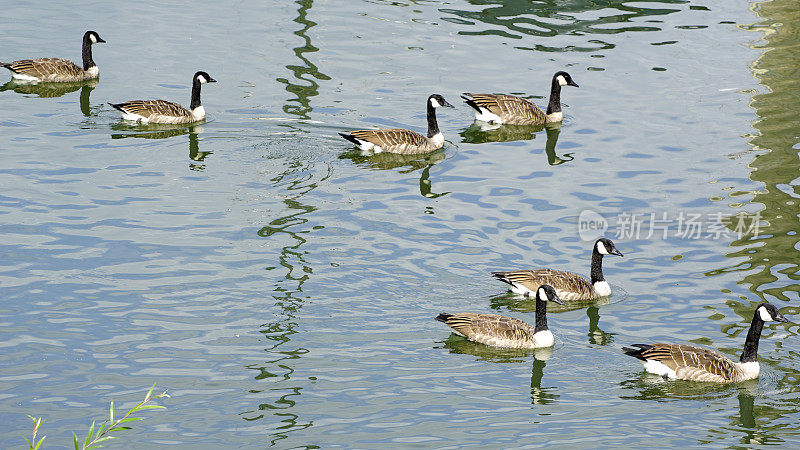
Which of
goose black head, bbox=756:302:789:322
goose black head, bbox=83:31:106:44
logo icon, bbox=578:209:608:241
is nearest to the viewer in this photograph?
goose black head, bbox=756:302:789:322

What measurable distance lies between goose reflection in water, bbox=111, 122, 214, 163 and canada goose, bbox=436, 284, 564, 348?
335 inches

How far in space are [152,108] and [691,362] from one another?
12.5m

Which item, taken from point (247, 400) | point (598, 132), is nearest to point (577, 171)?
point (598, 132)

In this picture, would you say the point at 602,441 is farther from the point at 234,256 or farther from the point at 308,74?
the point at 308,74

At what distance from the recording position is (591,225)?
19125 millimetres

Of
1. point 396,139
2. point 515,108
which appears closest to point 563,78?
point 515,108

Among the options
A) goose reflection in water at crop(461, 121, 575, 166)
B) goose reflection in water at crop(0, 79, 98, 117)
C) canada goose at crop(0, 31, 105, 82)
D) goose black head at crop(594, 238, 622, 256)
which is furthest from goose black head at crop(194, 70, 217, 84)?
goose black head at crop(594, 238, 622, 256)

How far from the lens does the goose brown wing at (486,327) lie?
49.2ft

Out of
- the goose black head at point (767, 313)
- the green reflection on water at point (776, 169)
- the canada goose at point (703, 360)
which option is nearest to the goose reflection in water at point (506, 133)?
the green reflection on water at point (776, 169)

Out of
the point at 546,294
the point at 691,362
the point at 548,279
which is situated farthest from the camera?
the point at 548,279

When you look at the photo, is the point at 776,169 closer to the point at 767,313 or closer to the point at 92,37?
the point at 767,313

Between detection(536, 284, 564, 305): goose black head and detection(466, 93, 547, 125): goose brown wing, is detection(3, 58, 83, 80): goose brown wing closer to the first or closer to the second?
detection(466, 93, 547, 125): goose brown wing

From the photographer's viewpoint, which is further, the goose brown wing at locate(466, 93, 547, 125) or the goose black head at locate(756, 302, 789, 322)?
the goose brown wing at locate(466, 93, 547, 125)

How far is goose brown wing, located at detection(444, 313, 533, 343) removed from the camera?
1498 cm
